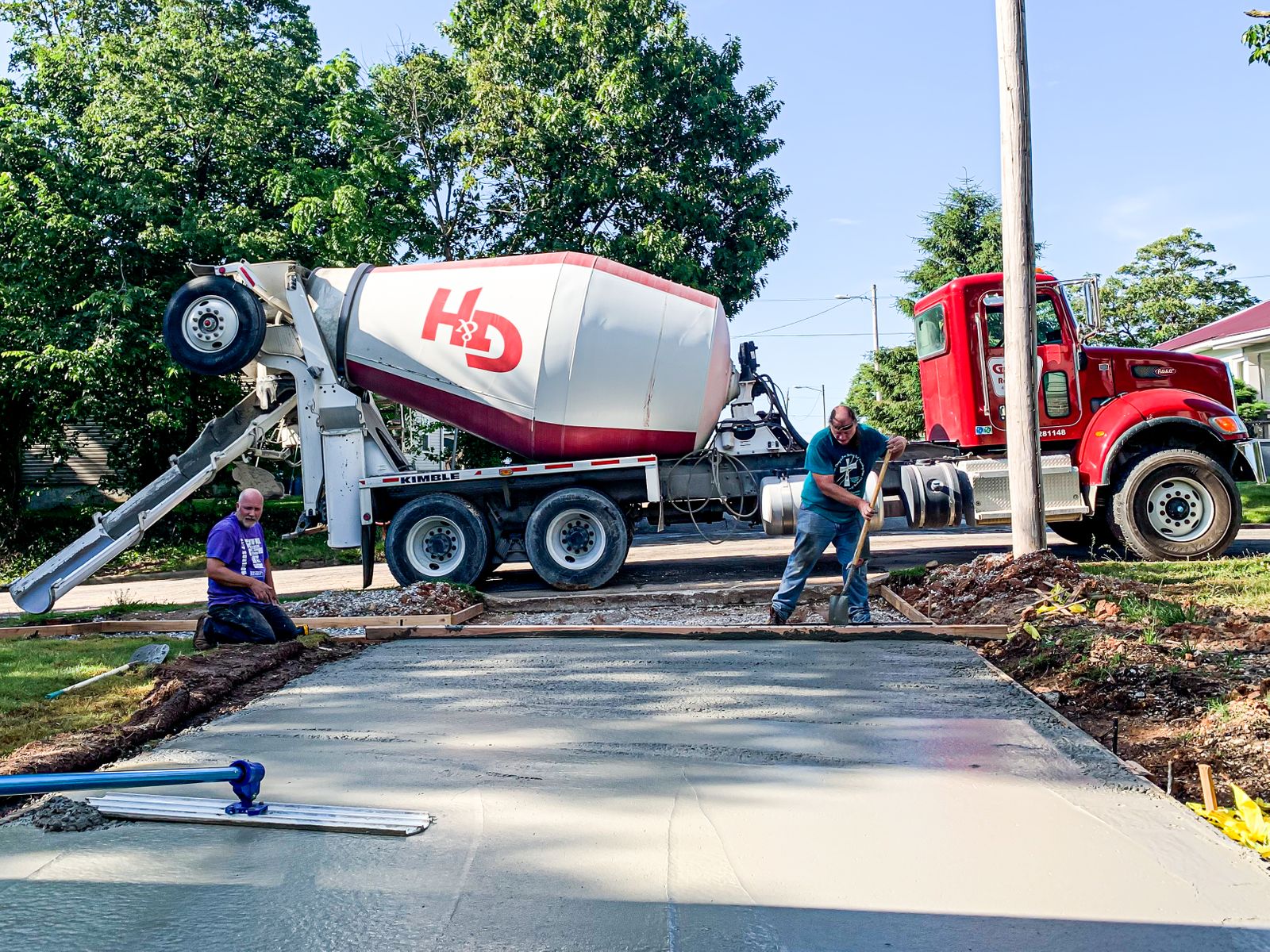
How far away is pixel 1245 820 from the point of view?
344cm

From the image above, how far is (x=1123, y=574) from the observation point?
974 cm

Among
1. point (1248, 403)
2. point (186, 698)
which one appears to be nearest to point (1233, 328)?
point (1248, 403)

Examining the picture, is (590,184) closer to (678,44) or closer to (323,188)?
(678,44)

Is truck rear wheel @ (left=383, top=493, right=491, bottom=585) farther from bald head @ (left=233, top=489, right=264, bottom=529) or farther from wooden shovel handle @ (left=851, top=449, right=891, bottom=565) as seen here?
wooden shovel handle @ (left=851, top=449, right=891, bottom=565)

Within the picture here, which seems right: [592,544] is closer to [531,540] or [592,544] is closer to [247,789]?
[531,540]

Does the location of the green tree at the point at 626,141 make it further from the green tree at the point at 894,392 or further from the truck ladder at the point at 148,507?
the green tree at the point at 894,392

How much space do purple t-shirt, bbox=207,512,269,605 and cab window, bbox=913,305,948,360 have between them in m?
7.91

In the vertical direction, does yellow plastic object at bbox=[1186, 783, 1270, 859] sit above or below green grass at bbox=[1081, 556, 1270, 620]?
below

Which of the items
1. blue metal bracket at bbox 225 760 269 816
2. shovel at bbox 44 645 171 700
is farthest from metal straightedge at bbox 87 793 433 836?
shovel at bbox 44 645 171 700

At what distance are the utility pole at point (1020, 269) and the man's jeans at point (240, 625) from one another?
6394mm

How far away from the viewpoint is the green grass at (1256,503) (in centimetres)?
1688

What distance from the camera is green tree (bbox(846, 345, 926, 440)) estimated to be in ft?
100

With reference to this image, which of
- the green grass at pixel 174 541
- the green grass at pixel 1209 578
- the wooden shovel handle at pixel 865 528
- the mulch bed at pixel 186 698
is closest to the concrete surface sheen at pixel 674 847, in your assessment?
the mulch bed at pixel 186 698

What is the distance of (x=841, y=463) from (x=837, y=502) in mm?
311
